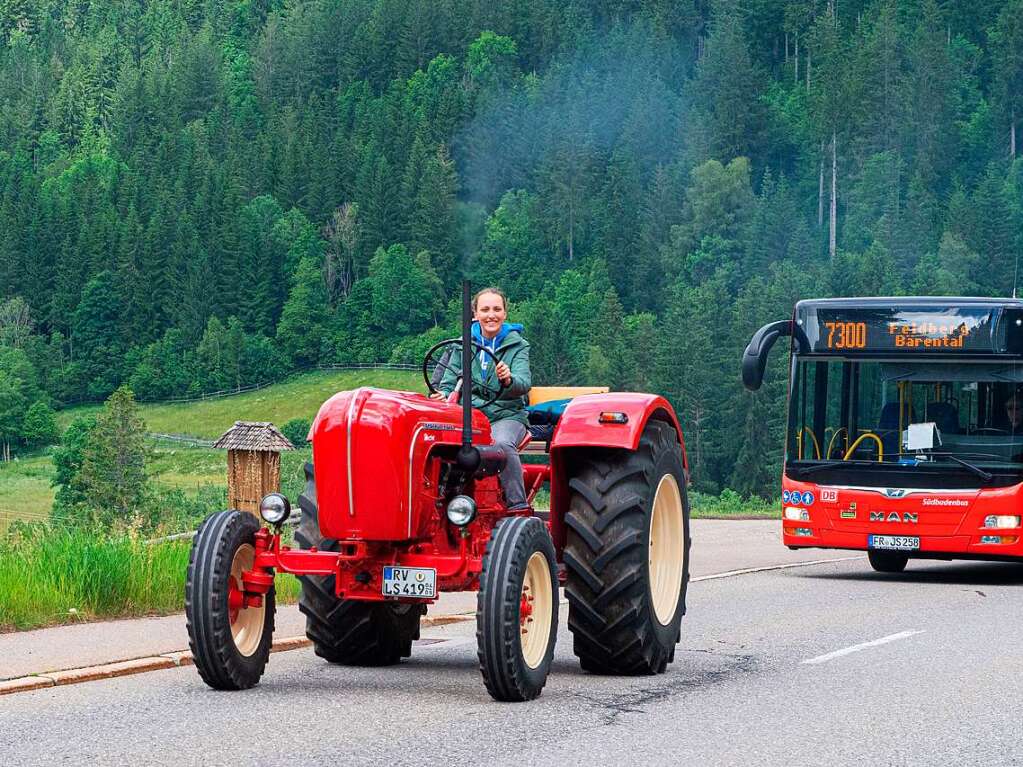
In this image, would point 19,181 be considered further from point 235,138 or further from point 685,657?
point 685,657

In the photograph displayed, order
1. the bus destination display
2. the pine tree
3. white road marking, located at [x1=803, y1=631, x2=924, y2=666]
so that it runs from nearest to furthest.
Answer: white road marking, located at [x1=803, y1=631, x2=924, y2=666] → the bus destination display → the pine tree

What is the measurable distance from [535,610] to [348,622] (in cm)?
157

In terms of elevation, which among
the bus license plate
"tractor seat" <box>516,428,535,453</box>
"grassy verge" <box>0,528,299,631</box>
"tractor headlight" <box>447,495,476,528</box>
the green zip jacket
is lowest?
the bus license plate

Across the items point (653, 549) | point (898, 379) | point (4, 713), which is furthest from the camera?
point (898, 379)

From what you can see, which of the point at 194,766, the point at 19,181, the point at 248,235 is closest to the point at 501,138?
the point at 248,235

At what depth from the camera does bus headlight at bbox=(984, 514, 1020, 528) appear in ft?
62.3

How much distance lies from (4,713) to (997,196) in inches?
6320

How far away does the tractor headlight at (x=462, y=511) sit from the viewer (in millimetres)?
9367

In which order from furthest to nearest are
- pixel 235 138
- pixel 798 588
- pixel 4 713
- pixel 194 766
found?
1. pixel 235 138
2. pixel 798 588
3. pixel 4 713
4. pixel 194 766

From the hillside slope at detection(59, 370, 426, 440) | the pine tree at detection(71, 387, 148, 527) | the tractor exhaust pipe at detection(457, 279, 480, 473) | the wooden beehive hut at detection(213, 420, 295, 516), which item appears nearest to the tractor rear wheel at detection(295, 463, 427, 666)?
the tractor exhaust pipe at detection(457, 279, 480, 473)

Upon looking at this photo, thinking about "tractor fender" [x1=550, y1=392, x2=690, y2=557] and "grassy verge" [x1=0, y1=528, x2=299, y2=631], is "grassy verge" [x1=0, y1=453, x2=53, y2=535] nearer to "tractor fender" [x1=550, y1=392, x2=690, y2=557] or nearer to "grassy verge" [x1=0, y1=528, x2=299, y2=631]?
"grassy verge" [x1=0, y1=528, x2=299, y2=631]

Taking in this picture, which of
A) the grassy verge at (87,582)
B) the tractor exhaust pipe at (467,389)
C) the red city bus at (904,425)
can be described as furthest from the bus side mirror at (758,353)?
the tractor exhaust pipe at (467,389)

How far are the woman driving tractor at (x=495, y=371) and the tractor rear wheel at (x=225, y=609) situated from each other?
1532 millimetres

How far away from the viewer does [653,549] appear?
11453 millimetres
